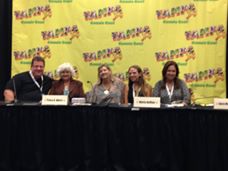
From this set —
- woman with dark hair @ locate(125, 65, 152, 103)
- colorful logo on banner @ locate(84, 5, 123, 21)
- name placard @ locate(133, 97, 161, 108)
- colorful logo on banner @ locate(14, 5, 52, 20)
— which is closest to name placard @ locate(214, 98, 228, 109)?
name placard @ locate(133, 97, 161, 108)

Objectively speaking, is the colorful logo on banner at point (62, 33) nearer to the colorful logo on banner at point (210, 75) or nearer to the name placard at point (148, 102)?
the colorful logo on banner at point (210, 75)

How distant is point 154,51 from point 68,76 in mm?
1320

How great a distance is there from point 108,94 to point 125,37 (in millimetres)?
1051

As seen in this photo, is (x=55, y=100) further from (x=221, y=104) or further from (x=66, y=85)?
(x=221, y=104)

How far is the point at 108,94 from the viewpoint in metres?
4.07

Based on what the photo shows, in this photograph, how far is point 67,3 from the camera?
15.6ft

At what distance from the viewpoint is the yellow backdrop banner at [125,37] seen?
4.72 metres

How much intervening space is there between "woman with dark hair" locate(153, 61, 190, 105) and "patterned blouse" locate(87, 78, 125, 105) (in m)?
0.40

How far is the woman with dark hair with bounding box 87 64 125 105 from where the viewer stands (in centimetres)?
406

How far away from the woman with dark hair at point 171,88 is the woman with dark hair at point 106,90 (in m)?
0.41

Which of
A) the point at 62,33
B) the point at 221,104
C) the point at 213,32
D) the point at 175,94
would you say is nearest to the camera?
the point at 221,104

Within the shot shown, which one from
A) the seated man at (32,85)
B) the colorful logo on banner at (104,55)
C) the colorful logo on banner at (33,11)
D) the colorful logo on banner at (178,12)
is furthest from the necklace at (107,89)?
the colorful logo on banner at (33,11)

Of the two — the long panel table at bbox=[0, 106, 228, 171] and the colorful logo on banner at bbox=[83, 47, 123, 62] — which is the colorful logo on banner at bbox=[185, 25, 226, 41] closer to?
the colorful logo on banner at bbox=[83, 47, 123, 62]

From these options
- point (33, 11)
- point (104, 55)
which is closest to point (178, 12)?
point (104, 55)
